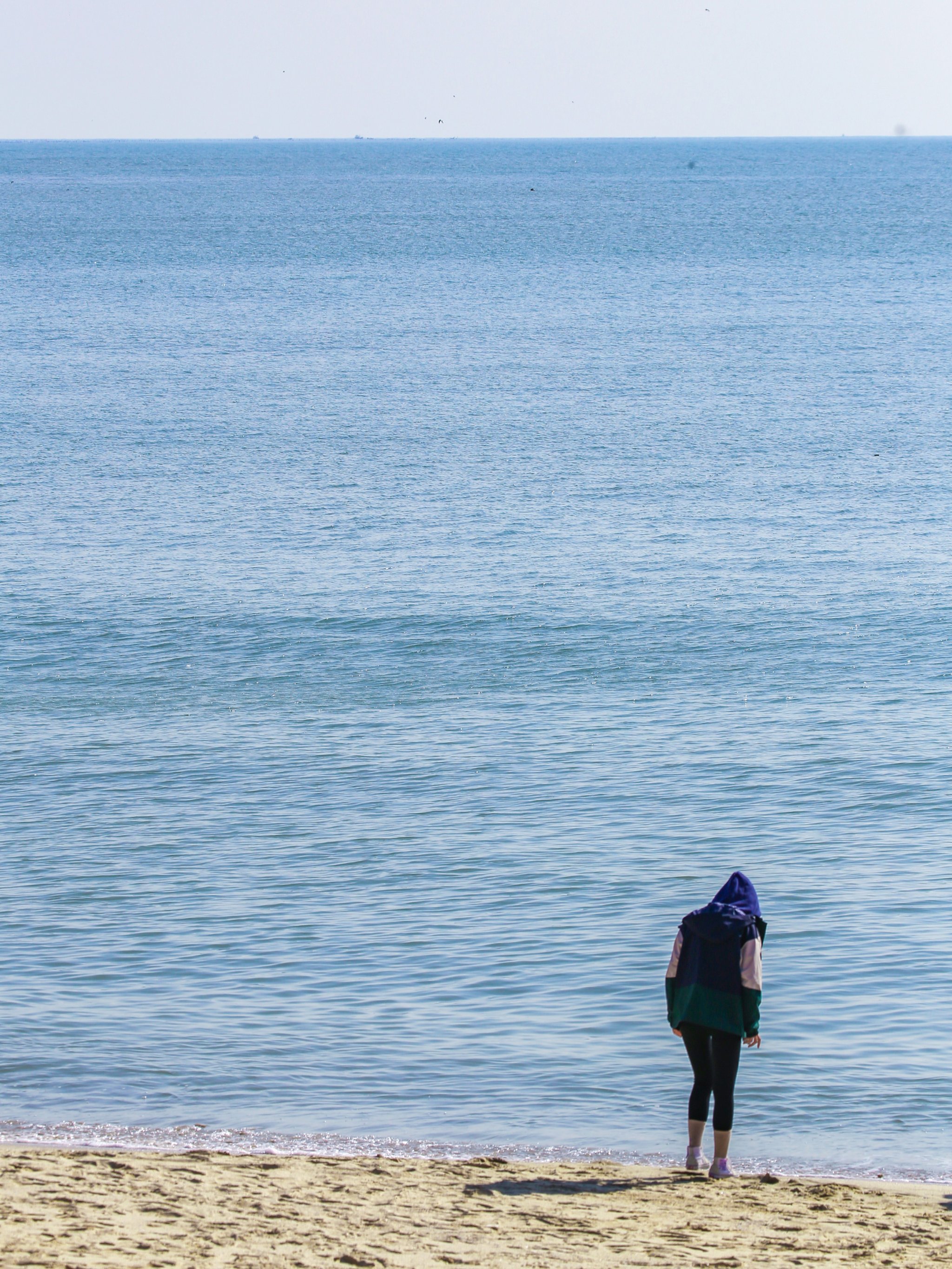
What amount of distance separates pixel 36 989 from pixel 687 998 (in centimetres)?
785

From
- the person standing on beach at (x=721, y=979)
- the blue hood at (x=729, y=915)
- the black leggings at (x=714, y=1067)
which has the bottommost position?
the black leggings at (x=714, y=1067)

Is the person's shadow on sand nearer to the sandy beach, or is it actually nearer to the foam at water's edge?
the sandy beach

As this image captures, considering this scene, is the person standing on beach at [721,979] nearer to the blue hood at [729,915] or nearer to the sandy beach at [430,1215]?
the blue hood at [729,915]

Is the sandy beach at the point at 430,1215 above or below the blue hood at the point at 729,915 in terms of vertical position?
below

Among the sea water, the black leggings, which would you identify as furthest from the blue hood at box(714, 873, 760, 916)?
the sea water

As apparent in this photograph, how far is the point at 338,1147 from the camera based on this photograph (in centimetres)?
1148

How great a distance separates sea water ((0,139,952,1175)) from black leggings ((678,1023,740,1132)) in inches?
68.9

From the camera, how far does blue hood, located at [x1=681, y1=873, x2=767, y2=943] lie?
9.48m

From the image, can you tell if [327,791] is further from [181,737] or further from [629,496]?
[629,496]

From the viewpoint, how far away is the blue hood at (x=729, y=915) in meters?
9.48

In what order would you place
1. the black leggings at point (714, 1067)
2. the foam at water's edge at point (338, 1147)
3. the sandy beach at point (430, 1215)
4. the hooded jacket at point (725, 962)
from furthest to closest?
the foam at water's edge at point (338, 1147)
the black leggings at point (714, 1067)
the hooded jacket at point (725, 962)
the sandy beach at point (430, 1215)

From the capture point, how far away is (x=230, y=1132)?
11.8 meters

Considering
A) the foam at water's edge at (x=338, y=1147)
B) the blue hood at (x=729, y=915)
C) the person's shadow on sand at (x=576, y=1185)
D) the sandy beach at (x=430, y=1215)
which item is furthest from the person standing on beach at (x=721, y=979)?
the foam at water's edge at (x=338, y=1147)

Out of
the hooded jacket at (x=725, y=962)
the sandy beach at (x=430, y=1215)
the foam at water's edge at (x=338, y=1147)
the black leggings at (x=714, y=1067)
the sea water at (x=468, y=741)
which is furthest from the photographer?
the sea water at (x=468, y=741)
